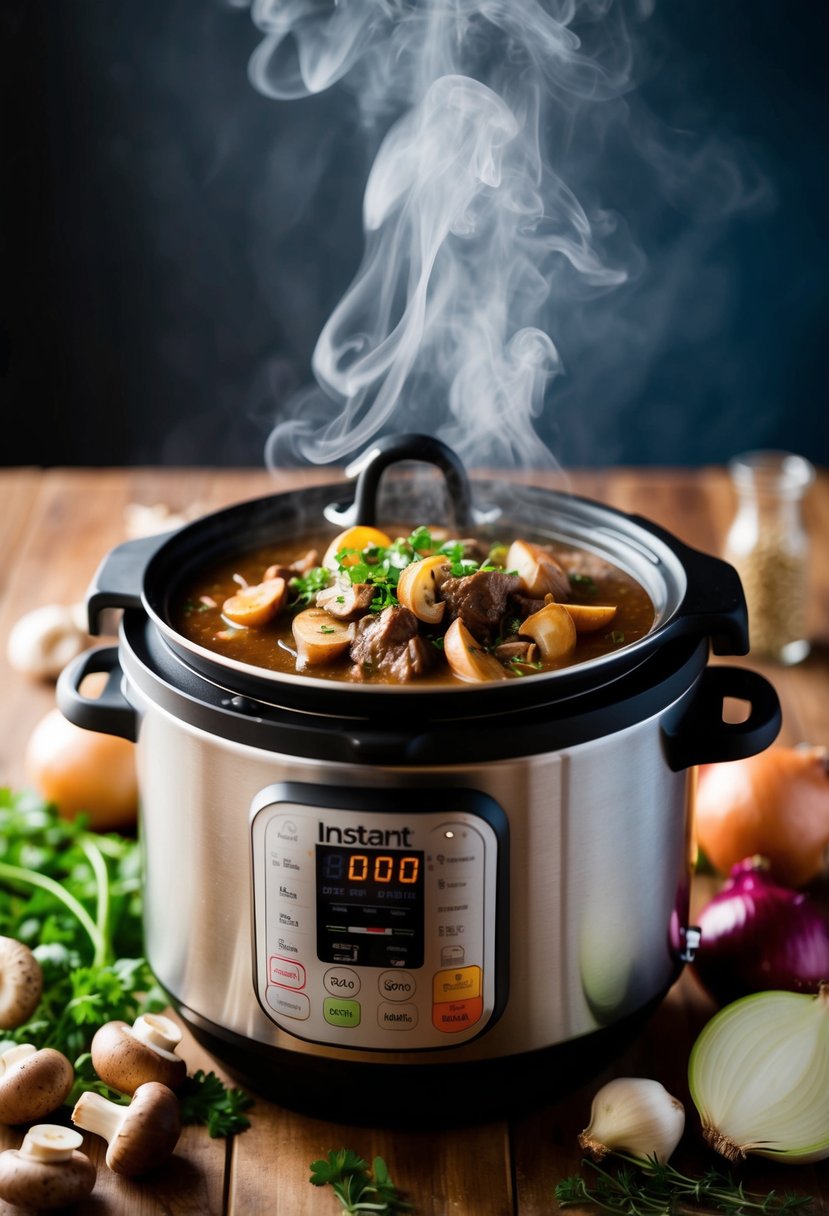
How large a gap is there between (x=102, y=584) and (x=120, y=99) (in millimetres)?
3269

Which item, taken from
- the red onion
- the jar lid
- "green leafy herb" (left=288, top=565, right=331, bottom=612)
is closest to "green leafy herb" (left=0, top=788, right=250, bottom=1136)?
"green leafy herb" (left=288, top=565, right=331, bottom=612)

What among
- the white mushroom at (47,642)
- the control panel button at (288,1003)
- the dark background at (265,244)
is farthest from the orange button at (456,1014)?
the dark background at (265,244)

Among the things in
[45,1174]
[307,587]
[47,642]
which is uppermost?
[307,587]

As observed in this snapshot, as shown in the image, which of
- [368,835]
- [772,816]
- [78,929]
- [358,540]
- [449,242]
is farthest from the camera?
[449,242]

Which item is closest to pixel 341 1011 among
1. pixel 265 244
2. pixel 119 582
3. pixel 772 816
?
pixel 119 582

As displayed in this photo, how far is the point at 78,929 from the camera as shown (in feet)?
6.48

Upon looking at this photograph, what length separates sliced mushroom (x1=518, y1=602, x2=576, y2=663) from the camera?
1586mm

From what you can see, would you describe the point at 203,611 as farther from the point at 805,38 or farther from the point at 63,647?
the point at 805,38

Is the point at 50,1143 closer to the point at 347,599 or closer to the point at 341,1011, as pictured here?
the point at 341,1011

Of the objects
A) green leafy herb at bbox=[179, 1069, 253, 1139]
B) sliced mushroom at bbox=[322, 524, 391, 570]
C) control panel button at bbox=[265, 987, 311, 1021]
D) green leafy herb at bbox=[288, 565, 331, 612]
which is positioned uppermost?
sliced mushroom at bbox=[322, 524, 391, 570]

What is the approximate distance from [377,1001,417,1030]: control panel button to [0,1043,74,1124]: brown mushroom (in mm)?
416

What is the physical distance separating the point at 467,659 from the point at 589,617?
208mm

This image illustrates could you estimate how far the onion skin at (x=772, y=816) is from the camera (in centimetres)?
210

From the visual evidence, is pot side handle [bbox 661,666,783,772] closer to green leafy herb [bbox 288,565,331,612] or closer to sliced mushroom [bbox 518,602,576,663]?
sliced mushroom [bbox 518,602,576,663]
